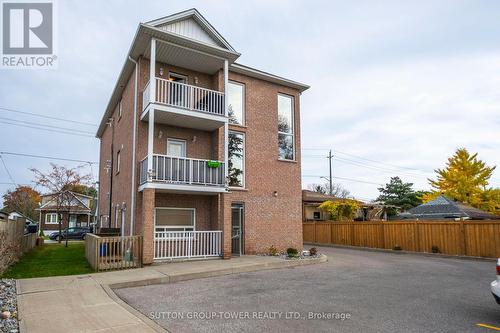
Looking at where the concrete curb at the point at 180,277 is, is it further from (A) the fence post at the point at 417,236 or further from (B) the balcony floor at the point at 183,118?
(A) the fence post at the point at 417,236

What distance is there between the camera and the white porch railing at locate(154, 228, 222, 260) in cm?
1308

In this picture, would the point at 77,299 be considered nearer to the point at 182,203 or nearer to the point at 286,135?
the point at 182,203

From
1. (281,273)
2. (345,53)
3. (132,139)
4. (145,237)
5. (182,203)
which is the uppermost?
(345,53)

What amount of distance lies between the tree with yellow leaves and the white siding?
1221 inches

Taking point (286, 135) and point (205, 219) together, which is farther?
point (286, 135)

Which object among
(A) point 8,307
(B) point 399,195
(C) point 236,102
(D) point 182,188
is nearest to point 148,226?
(D) point 182,188

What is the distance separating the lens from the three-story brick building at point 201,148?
13.5 metres

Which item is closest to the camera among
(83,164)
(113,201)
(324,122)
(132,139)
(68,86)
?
(132,139)

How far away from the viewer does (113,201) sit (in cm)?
1930

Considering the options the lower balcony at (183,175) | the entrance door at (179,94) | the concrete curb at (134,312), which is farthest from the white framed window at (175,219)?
the concrete curb at (134,312)

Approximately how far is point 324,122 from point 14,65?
20.8 metres

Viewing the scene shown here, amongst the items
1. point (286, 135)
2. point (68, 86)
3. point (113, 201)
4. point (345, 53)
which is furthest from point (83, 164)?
point (345, 53)

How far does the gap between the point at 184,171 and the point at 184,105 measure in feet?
8.68

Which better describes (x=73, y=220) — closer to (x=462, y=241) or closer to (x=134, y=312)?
(x=462, y=241)
